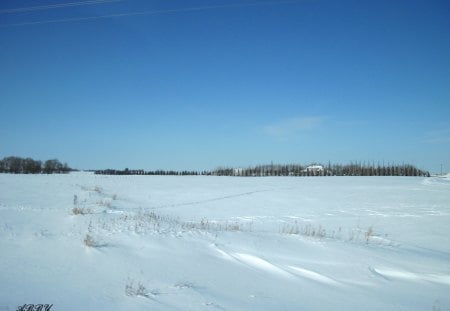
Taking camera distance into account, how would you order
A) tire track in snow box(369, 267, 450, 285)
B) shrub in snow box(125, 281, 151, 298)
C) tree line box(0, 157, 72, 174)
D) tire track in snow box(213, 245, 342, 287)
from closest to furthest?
shrub in snow box(125, 281, 151, 298) < tire track in snow box(213, 245, 342, 287) < tire track in snow box(369, 267, 450, 285) < tree line box(0, 157, 72, 174)

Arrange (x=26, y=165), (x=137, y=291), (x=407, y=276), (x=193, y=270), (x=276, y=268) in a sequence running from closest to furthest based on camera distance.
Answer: (x=137, y=291) → (x=193, y=270) → (x=276, y=268) → (x=407, y=276) → (x=26, y=165)

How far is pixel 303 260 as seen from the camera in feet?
26.9

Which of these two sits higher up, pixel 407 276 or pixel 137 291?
pixel 137 291

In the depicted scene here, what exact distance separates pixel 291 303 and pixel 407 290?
247 centimetres

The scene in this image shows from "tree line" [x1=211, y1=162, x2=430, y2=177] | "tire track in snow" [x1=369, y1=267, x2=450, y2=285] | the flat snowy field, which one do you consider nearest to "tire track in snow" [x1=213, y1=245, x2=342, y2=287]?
the flat snowy field

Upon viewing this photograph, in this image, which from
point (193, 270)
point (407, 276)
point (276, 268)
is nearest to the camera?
point (193, 270)

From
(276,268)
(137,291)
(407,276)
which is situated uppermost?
(137,291)

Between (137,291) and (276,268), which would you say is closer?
(137,291)

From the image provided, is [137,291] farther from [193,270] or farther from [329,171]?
[329,171]

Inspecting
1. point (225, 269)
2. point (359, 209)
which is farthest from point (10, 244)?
point (359, 209)

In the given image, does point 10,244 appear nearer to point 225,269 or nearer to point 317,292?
point 225,269

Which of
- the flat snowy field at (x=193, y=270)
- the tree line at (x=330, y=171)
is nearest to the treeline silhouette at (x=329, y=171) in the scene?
the tree line at (x=330, y=171)

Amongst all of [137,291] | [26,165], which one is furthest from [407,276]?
[26,165]

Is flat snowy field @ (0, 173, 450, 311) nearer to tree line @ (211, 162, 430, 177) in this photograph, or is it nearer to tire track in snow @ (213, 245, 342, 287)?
tire track in snow @ (213, 245, 342, 287)
